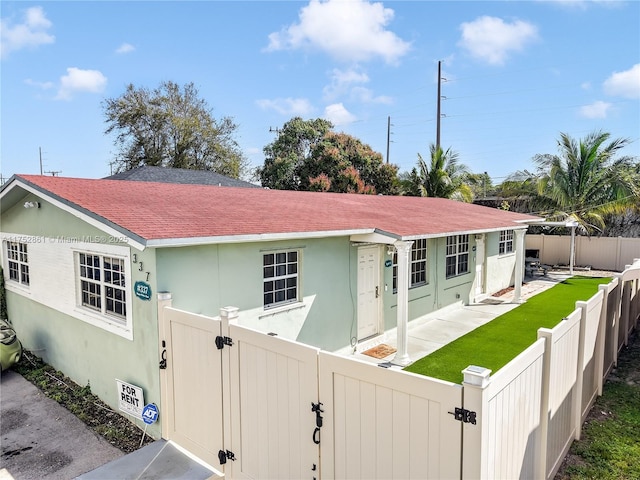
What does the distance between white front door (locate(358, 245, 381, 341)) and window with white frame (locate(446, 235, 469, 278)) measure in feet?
13.6

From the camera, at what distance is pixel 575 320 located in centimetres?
496

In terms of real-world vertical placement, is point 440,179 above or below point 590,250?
above

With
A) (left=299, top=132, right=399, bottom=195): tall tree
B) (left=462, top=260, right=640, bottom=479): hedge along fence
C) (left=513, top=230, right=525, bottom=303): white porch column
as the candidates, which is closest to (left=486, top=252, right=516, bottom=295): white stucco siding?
(left=513, top=230, right=525, bottom=303): white porch column

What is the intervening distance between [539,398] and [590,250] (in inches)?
941

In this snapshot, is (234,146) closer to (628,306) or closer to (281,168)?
(281,168)

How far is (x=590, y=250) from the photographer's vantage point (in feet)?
77.8

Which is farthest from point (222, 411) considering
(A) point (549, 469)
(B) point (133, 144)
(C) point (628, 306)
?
(B) point (133, 144)

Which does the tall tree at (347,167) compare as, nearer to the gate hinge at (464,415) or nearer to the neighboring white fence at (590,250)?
the neighboring white fence at (590,250)

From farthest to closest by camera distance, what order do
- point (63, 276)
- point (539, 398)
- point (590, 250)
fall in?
point (590, 250) < point (63, 276) < point (539, 398)

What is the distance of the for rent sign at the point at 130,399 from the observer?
19.4 ft

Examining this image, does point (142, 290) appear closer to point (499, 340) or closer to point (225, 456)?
point (225, 456)

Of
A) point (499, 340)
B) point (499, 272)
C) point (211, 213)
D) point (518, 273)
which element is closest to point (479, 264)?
point (518, 273)

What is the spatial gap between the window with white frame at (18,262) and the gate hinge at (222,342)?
720 centimetres

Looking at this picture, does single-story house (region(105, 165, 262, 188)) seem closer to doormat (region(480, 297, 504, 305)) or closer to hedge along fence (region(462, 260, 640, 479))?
doormat (region(480, 297, 504, 305))
